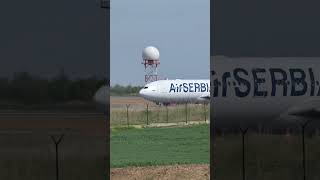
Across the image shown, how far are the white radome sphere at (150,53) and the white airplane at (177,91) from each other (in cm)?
917

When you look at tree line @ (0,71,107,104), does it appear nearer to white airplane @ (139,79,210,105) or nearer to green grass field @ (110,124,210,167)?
green grass field @ (110,124,210,167)

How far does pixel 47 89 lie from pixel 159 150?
8.70 meters

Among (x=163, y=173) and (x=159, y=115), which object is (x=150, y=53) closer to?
(x=159, y=115)

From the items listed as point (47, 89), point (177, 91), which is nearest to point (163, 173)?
point (47, 89)

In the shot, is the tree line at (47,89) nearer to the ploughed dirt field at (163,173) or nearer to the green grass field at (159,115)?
the ploughed dirt field at (163,173)

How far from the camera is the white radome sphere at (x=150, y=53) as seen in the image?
60938 mm

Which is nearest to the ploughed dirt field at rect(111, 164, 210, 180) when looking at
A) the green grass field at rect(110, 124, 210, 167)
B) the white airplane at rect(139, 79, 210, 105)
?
the green grass field at rect(110, 124, 210, 167)

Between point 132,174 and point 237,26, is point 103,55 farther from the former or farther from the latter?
point 132,174

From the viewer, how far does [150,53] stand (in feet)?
200

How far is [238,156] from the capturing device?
7.62 metres

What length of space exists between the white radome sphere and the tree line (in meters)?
53.6

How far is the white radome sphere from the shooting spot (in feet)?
200

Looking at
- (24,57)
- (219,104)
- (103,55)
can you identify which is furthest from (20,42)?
(219,104)

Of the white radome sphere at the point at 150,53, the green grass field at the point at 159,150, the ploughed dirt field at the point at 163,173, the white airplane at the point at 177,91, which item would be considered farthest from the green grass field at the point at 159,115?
the white radome sphere at the point at 150,53
